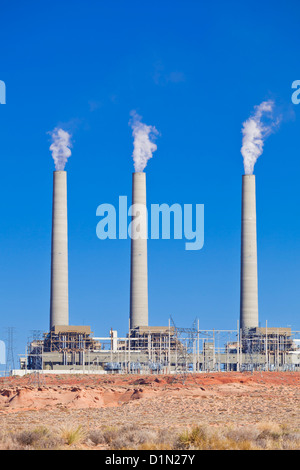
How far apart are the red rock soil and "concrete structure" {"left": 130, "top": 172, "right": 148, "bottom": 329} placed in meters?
30.7

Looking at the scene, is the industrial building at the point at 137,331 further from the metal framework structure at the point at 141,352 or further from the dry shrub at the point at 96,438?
the dry shrub at the point at 96,438

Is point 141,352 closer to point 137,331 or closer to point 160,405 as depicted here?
point 137,331

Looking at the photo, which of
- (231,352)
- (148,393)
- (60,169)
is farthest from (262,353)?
(148,393)

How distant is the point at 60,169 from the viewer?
88000mm

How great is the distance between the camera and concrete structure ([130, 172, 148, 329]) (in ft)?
284

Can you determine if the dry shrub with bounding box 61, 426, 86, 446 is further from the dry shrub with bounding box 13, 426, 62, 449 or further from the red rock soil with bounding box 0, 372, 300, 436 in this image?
the red rock soil with bounding box 0, 372, 300, 436

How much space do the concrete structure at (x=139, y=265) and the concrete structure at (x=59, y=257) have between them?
23.9ft

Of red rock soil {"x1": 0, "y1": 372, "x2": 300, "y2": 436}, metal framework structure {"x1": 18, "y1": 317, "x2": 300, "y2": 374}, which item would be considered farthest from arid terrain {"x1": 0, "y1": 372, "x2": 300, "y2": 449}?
metal framework structure {"x1": 18, "y1": 317, "x2": 300, "y2": 374}

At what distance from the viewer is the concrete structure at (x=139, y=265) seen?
8662cm

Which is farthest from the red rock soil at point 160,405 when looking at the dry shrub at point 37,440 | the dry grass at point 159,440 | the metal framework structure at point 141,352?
the metal framework structure at point 141,352

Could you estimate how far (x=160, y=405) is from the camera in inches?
1575

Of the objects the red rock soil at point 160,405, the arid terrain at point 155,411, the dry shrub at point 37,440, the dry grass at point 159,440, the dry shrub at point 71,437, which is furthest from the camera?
the red rock soil at point 160,405
